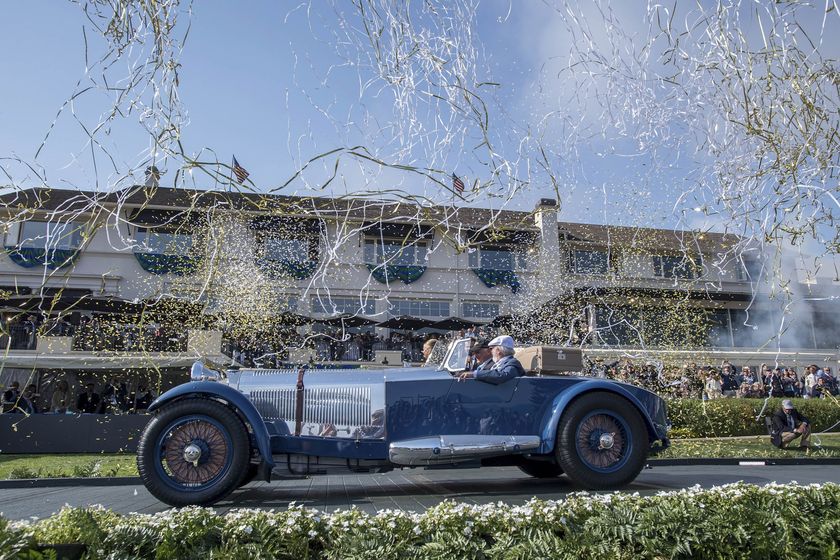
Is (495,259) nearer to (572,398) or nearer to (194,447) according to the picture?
(572,398)

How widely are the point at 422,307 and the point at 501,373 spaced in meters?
24.5

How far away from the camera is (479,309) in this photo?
3044 centimetres

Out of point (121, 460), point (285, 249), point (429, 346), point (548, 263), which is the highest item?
point (285, 249)

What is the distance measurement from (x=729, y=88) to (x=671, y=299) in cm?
2390

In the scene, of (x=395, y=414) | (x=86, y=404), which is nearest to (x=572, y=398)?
(x=395, y=414)

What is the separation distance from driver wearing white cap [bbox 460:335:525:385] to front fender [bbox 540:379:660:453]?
1.49 feet

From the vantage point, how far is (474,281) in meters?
30.5

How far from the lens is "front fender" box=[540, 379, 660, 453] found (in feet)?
18.2

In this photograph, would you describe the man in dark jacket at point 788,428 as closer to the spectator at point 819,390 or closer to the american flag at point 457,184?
the spectator at point 819,390

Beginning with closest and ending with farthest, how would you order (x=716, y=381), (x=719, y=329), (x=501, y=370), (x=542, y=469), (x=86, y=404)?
1. (x=501, y=370)
2. (x=542, y=469)
3. (x=86, y=404)
4. (x=716, y=381)
5. (x=719, y=329)

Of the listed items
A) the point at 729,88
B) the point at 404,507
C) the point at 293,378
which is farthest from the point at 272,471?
the point at 729,88

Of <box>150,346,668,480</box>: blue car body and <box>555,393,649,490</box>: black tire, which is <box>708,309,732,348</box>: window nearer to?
<box>555,393,649,490</box>: black tire

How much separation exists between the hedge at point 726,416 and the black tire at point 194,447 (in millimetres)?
14774

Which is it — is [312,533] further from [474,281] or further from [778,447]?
[474,281]
